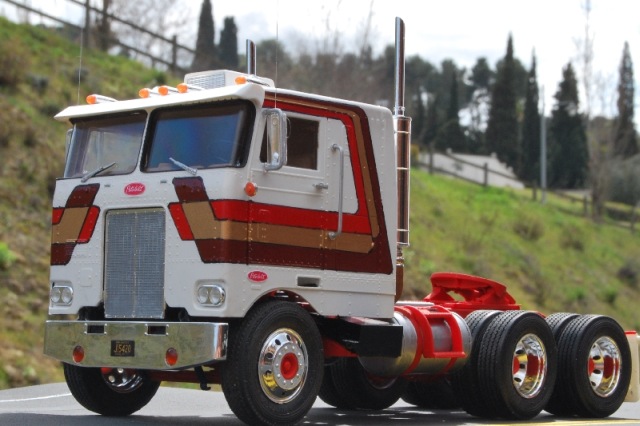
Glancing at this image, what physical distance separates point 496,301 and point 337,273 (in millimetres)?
3375

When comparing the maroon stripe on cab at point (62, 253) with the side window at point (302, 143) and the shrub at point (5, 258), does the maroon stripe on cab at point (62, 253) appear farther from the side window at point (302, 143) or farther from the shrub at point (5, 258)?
the shrub at point (5, 258)

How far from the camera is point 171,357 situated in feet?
35.6

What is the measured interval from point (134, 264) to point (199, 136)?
1361mm

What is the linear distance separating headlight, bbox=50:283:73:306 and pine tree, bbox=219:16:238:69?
28746mm

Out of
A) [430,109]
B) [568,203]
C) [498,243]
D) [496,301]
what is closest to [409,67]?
[430,109]

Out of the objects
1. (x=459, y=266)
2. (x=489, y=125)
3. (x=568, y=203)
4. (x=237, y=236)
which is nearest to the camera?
(x=237, y=236)

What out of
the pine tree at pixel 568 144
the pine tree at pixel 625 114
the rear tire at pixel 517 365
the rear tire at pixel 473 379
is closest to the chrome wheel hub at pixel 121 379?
the rear tire at pixel 473 379

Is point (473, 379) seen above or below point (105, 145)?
below

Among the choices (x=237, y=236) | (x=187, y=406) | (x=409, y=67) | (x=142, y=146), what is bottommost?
(x=187, y=406)

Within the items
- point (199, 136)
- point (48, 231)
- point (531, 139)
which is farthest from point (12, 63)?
point (531, 139)

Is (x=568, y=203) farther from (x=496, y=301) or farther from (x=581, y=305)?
(x=496, y=301)

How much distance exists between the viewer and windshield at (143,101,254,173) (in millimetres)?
11164

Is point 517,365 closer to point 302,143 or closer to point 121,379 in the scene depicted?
point 302,143

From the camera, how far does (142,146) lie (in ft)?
38.5
